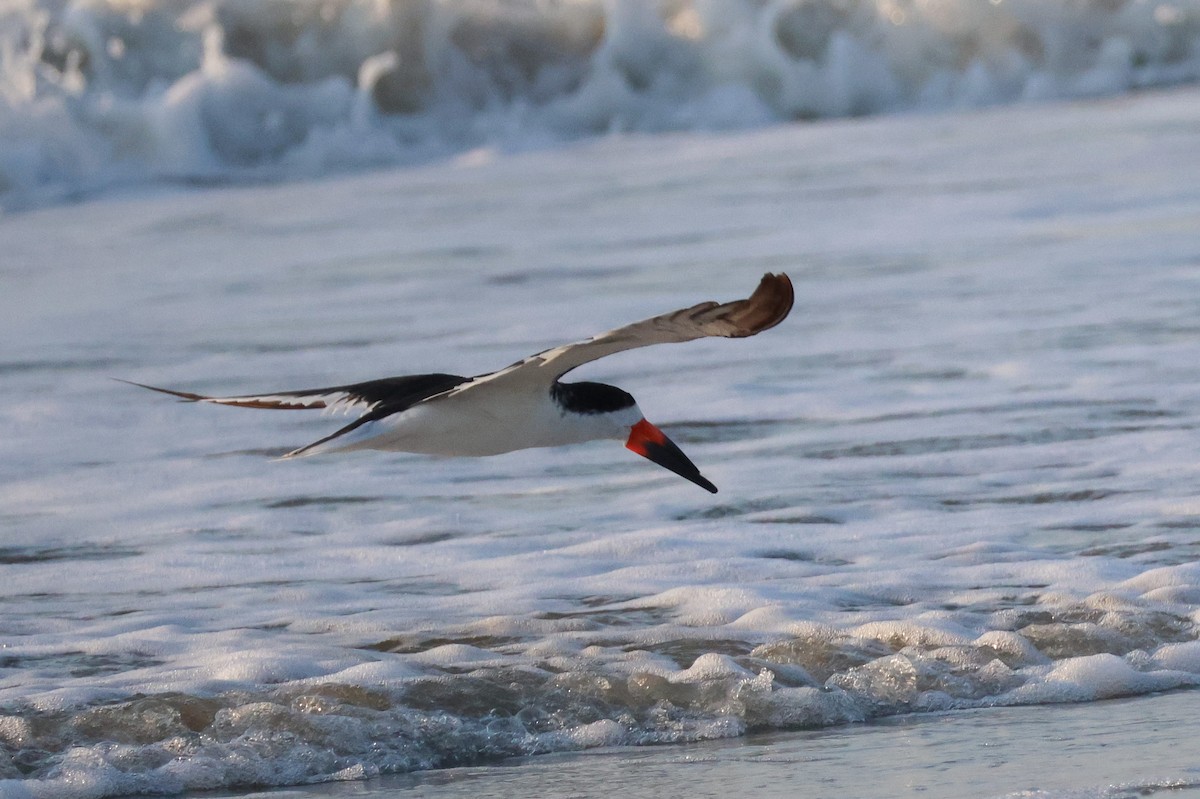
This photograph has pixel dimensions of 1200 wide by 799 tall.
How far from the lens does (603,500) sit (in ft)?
22.4

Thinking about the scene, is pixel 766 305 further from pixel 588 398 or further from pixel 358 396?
pixel 358 396

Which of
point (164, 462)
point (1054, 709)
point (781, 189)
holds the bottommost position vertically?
point (1054, 709)

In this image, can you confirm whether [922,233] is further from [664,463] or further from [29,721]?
[29,721]

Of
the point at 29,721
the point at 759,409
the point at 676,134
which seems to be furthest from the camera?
the point at 676,134

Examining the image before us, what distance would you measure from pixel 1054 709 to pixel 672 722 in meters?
0.94

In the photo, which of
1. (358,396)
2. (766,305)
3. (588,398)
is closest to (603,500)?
(588,398)

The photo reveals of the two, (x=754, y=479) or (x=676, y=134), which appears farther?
(x=676, y=134)

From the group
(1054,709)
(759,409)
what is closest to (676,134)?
(759,409)

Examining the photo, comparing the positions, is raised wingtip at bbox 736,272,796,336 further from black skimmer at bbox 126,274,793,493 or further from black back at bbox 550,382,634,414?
black back at bbox 550,382,634,414

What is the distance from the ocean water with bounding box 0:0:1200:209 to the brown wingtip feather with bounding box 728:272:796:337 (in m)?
13.2

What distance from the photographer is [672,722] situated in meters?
4.70

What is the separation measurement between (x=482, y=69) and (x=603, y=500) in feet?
46.0

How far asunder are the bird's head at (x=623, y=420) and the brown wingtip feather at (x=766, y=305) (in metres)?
1.46

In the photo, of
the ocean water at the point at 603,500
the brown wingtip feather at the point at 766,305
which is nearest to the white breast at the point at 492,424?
the ocean water at the point at 603,500
